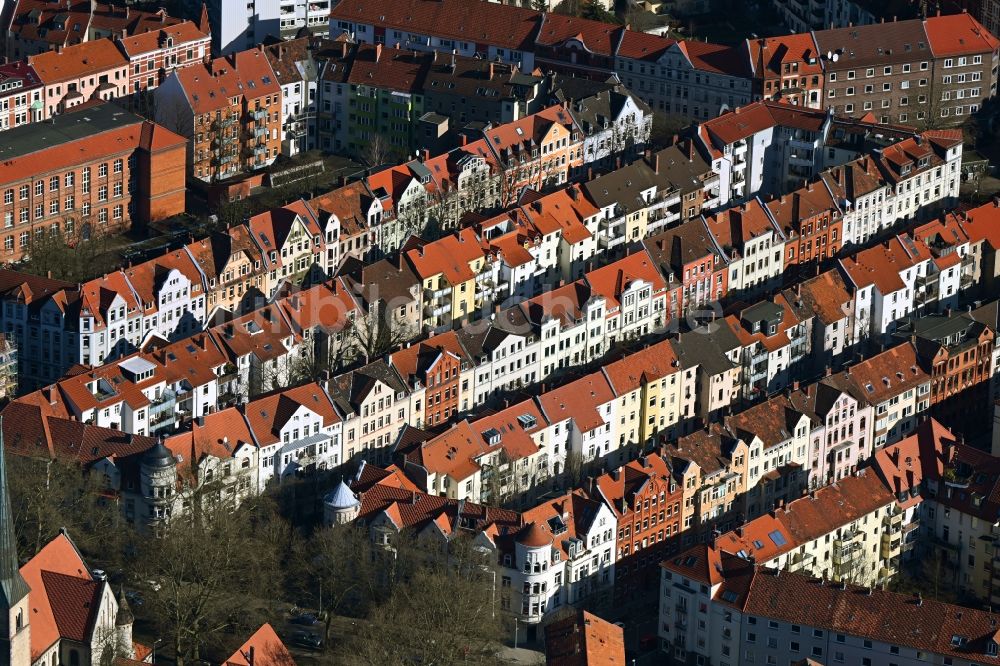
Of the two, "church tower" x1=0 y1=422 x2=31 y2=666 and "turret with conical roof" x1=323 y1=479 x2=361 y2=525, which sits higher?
"church tower" x1=0 y1=422 x2=31 y2=666

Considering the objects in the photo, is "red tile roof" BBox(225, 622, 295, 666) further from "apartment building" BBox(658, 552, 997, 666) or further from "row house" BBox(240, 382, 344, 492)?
"apartment building" BBox(658, 552, 997, 666)

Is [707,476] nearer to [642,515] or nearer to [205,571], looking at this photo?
[642,515]

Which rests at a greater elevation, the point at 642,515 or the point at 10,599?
the point at 10,599

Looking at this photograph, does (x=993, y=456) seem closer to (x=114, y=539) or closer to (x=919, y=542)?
(x=919, y=542)

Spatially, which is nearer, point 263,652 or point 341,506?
point 263,652

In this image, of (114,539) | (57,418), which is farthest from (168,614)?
(57,418)

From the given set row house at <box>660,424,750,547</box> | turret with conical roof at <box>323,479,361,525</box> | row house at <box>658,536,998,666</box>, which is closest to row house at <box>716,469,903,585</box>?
row house at <box>658,536,998,666</box>

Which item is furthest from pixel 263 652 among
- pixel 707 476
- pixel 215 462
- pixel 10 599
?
pixel 707 476
